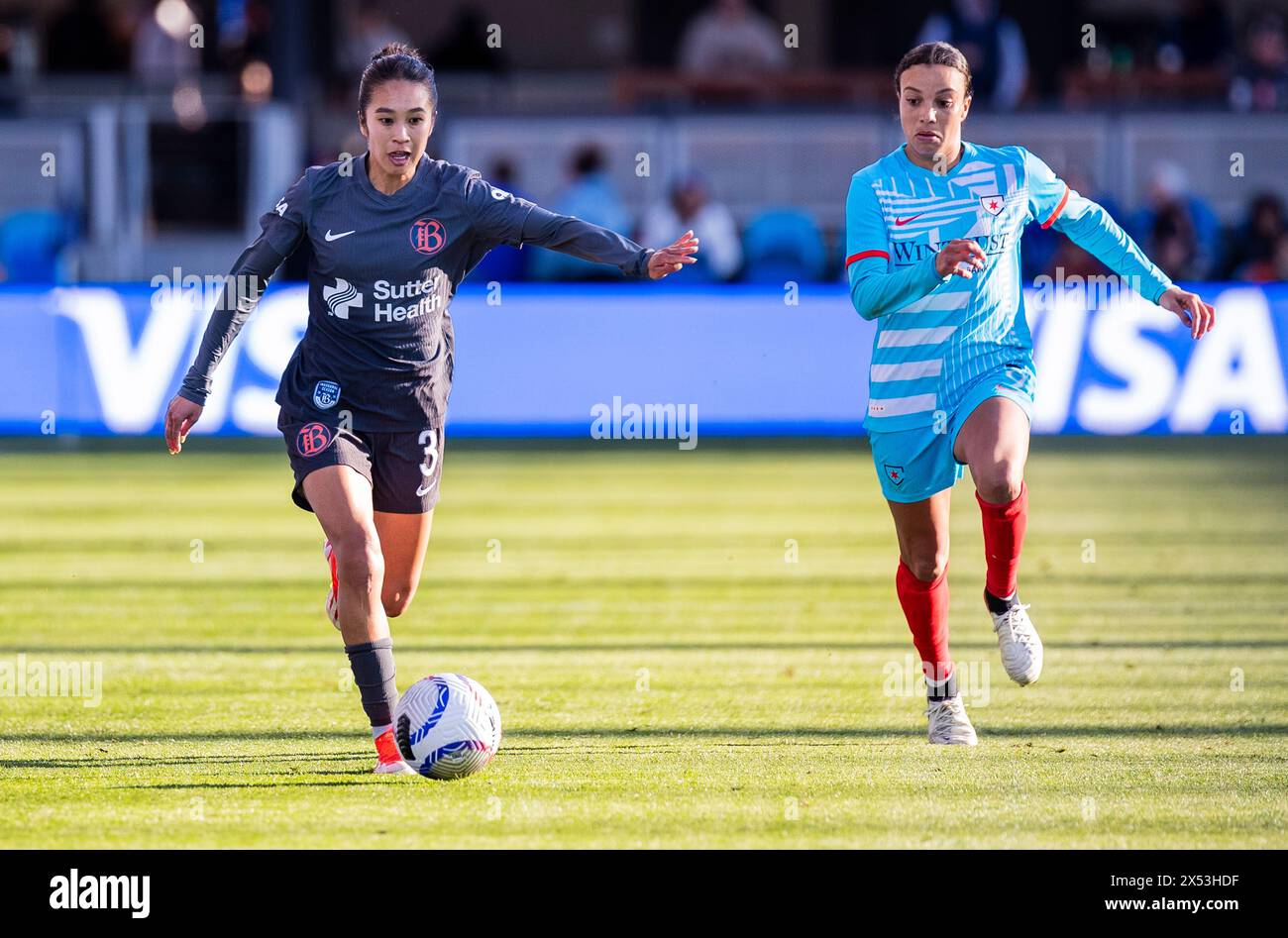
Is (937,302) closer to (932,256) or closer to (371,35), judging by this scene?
(932,256)

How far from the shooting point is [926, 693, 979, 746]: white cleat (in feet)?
23.4

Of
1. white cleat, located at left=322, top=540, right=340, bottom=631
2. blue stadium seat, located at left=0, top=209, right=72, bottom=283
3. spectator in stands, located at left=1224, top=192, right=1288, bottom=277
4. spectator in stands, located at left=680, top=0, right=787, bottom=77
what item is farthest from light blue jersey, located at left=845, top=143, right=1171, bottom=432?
spectator in stands, located at left=680, top=0, right=787, bottom=77

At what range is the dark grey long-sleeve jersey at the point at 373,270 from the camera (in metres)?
6.75

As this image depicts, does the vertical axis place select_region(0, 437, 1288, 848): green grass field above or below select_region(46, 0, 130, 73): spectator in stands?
below

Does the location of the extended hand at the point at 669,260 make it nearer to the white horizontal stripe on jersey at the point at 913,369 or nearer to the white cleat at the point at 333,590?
the white horizontal stripe on jersey at the point at 913,369

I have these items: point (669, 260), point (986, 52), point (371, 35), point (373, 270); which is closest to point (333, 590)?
point (373, 270)

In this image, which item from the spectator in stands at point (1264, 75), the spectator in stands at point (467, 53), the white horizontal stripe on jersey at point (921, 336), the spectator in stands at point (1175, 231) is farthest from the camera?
the spectator in stands at point (467, 53)

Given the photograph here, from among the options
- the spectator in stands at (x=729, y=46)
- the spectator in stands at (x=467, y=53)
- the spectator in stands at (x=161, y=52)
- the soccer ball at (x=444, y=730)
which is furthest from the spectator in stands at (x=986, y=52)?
the soccer ball at (x=444, y=730)

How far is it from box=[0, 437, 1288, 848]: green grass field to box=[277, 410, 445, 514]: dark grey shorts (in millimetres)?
850

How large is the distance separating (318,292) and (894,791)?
241 cm

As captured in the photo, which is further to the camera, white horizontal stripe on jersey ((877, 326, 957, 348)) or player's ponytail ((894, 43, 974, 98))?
white horizontal stripe on jersey ((877, 326, 957, 348))

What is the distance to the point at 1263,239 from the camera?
61.1 ft

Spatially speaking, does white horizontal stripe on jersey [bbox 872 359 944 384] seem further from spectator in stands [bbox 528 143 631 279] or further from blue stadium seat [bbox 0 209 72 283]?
blue stadium seat [bbox 0 209 72 283]

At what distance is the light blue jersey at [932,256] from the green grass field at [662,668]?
120 centimetres
